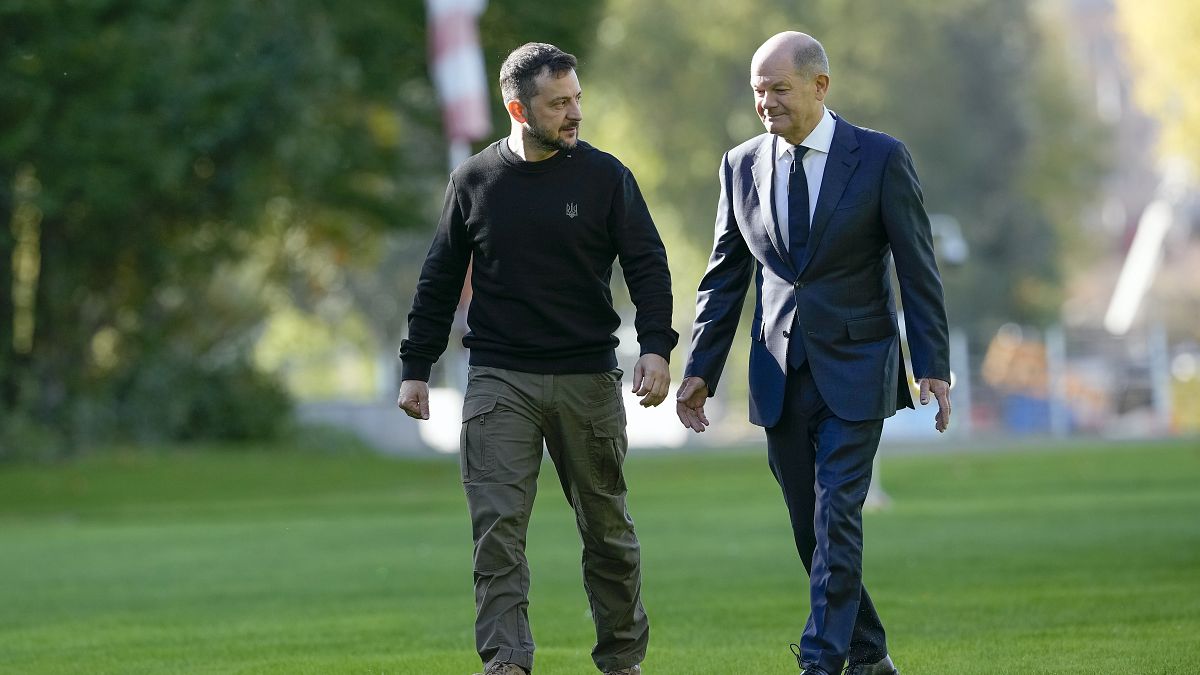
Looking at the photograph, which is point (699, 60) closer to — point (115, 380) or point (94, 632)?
point (115, 380)

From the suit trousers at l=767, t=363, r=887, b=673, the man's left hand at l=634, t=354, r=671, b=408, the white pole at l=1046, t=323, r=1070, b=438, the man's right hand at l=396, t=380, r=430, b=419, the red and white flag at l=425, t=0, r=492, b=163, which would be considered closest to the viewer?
the suit trousers at l=767, t=363, r=887, b=673

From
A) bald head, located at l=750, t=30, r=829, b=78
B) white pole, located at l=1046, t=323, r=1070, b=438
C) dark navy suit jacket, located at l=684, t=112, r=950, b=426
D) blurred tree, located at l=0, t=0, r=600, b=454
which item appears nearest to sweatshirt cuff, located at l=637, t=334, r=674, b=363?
dark navy suit jacket, located at l=684, t=112, r=950, b=426

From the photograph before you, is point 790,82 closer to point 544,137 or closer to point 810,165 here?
point 810,165

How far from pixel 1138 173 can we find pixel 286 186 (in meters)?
84.0

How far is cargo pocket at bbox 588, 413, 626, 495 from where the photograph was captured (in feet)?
22.7

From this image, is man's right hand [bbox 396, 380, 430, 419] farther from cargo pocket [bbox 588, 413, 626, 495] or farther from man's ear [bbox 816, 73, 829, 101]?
man's ear [bbox 816, 73, 829, 101]

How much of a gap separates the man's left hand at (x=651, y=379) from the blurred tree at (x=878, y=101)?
130 ft

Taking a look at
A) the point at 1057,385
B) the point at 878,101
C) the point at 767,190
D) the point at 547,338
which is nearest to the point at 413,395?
the point at 547,338

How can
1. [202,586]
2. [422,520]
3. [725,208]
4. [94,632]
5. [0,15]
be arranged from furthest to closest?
[0,15] < [422,520] < [202,586] < [94,632] < [725,208]

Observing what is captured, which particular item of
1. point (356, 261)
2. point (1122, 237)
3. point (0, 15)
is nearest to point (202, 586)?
point (0, 15)

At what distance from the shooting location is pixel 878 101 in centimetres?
4678

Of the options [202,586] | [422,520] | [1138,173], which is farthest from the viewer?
[1138,173]

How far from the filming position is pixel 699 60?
161 ft

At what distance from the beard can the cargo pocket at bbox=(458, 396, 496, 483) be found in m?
0.84
